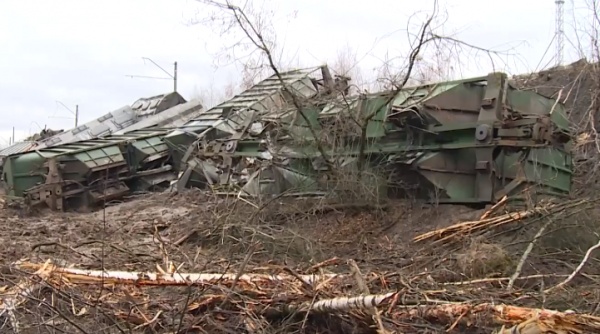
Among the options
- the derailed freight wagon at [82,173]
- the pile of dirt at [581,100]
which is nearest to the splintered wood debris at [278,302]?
the pile of dirt at [581,100]

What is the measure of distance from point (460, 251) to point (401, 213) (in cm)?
173

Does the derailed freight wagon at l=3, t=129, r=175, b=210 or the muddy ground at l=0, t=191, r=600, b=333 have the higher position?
the derailed freight wagon at l=3, t=129, r=175, b=210

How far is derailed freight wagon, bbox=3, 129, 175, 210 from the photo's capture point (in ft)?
34.7

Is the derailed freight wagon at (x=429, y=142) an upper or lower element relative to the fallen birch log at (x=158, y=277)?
upper

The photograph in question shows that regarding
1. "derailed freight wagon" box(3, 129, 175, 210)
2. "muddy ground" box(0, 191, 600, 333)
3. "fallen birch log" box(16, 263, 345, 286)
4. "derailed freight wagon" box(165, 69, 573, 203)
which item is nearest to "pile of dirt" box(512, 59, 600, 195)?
"derailed freight wagon" box(165, 69, 573, 203)

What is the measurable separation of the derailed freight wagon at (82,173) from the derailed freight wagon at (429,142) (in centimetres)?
358

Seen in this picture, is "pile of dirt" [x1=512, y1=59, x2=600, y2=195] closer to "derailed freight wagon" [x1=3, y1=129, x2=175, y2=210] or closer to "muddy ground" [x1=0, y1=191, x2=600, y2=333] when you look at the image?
"muddy ground" [x1=0, y1=191, x2=600, y2=333]

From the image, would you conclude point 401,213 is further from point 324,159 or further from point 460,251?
point 460,251

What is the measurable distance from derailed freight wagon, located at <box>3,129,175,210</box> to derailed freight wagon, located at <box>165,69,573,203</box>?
358cm

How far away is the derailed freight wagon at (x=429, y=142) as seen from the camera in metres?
6.83

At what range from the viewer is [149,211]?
925 cm

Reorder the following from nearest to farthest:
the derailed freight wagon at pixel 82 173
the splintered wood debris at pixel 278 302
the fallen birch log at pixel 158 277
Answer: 1. the splintered wood debris at pixel 278 302
2. the fallen birch log at pixel 158 277
3. the derailed freight wagon at pixel 82 173

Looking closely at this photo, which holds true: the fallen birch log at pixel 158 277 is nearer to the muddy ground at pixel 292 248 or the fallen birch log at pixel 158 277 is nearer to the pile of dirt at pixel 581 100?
the muddy ground at pixel 292 248

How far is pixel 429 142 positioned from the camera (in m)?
7.20
